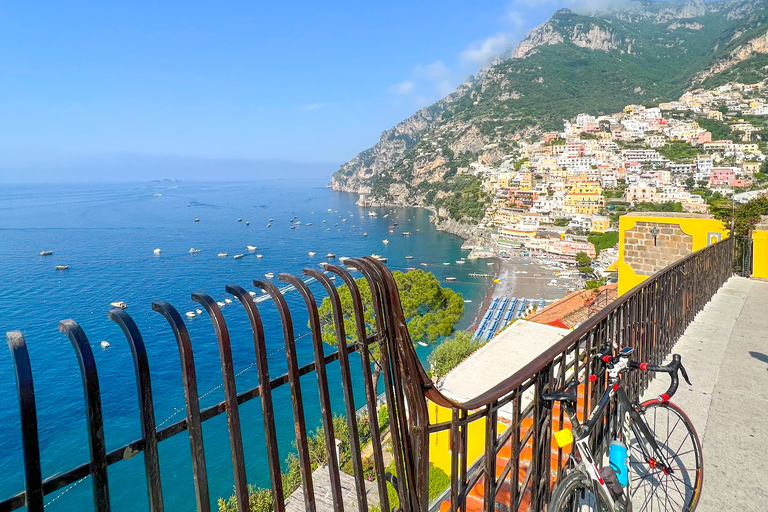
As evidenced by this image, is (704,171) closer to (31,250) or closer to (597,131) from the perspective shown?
(597,131)

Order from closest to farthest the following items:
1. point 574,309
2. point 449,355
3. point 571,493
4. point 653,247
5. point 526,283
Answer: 1. point 571,493
2. point 653,247
3. point 574,309
4. point 449,355
5. point 526,283

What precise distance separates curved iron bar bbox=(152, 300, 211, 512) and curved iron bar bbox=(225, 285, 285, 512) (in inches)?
5.2

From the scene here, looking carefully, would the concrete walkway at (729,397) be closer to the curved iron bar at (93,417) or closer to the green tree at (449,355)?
the curved iron bar at (93,417)

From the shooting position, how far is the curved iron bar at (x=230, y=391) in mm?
974

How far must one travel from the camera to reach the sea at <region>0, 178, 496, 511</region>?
15367 mm

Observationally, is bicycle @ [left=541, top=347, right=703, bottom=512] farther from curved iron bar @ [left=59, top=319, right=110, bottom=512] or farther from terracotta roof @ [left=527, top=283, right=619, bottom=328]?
terracotta roof @ [left=527, top=283, right=619, bottom=328]

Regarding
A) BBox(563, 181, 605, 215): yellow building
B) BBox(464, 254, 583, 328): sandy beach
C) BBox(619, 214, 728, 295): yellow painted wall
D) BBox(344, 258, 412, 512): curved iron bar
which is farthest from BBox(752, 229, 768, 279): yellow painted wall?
BBox(563, 181, 605, 215): yellow building

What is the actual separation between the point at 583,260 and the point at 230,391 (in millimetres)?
44545

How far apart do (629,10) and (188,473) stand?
655 feet

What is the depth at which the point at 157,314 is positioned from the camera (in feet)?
94.6

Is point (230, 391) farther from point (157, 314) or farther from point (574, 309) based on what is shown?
point (157, 314)

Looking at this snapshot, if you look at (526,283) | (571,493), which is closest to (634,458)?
(571,493)

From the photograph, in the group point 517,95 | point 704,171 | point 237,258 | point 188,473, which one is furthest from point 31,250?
point 517,95

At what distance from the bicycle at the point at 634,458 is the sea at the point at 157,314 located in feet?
3.47
